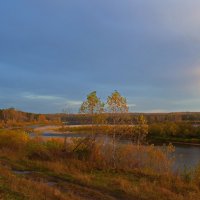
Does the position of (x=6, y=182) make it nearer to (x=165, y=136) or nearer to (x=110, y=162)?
(x=110, y=162)

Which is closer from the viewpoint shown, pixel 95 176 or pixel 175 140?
pixel 95 176

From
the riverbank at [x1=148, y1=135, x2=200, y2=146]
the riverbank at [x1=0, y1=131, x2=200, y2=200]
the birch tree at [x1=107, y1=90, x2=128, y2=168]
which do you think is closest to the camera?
the riverbank at [x1=0, y1=131, x2=200, y2=200]

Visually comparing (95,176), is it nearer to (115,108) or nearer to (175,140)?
(115,108)

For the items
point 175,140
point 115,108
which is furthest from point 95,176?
point 175,140

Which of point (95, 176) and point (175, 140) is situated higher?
point (175, 140)

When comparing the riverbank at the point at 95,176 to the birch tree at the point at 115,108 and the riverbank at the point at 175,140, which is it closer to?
the birch tree at the point at 115,108

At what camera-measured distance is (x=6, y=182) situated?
10852 millimetres

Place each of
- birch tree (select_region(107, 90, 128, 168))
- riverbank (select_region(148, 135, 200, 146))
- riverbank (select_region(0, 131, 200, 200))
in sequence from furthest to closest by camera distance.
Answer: riverbank (select_region(148, 135, 200, 146)), birch tree (select_region(107, 90, 128, 168)), riverbank (select_region(0, 131, 200, 200))

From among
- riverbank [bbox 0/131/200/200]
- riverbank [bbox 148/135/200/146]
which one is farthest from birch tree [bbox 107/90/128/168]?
riverbank [bbox 148/135/200/146]

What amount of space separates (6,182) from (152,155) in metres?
9.30

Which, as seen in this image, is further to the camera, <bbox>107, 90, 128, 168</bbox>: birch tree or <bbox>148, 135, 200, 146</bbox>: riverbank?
<bbox>148, 135, 200, 146</bbox>: riverbank

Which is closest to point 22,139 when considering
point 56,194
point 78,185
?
point 78,185

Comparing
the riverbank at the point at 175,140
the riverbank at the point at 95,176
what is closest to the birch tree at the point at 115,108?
the riverbank at the point at 95,176

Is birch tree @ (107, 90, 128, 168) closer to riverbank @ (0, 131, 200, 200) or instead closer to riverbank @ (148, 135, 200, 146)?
riverbank @ (0, 131, 200, 200)
